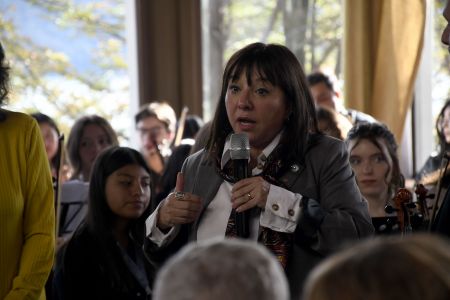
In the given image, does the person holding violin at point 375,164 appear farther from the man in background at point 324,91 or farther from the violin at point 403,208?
the man in background at point 324,91

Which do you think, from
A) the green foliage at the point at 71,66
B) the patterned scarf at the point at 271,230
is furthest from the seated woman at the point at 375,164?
the green foliage at the point at 71,66

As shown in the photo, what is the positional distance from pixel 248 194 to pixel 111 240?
1.27m

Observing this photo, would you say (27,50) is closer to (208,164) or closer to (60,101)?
(60,101)

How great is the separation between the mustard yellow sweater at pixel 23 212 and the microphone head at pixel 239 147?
58cm

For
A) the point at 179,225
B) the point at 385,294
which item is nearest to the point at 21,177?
the point at 179,225

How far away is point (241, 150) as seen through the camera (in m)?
2.08

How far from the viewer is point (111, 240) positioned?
321cm

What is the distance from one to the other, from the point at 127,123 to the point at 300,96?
13.9 feet

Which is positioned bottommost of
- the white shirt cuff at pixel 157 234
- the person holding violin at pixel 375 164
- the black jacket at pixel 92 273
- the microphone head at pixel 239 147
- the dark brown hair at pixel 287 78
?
the black jacket at pixel 92 273

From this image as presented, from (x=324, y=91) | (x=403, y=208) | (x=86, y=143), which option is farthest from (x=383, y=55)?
(x=403, y=208)

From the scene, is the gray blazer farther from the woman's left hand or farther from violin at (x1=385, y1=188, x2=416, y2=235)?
violin at (x1=385, y1=188, x2=416, y2=235)

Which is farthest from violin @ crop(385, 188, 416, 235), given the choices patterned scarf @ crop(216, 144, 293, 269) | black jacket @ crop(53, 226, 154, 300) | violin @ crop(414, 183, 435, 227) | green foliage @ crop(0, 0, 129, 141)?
green foliage @ crop(0, 0, 129, 141)

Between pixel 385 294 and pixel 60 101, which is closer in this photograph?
pixel 385 294

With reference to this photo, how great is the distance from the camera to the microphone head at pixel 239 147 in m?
2.08
